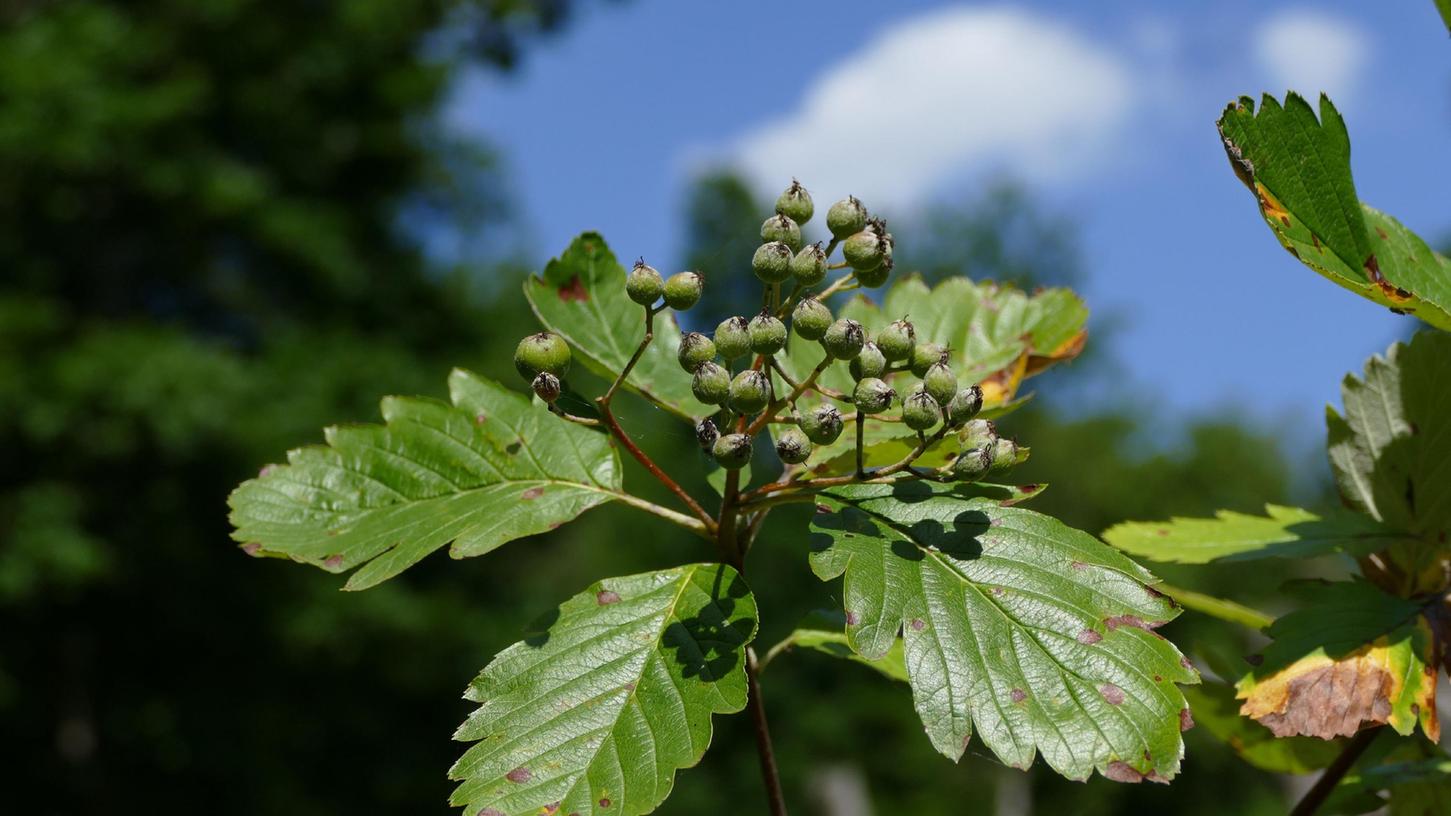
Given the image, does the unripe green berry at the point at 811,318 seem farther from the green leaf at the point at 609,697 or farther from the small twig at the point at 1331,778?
the small twig at the point at 1331,778

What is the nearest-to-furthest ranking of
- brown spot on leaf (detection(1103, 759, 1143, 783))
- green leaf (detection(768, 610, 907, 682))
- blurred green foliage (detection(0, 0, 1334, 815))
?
brown spot on leaf (detection(1103, 759, 1143, 783)) → green leaf (detection(768, 610, 907, 682)) → blurred green foliage (detection(0, 0, 1334, 815))

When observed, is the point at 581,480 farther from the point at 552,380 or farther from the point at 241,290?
Result: the point at 241,290

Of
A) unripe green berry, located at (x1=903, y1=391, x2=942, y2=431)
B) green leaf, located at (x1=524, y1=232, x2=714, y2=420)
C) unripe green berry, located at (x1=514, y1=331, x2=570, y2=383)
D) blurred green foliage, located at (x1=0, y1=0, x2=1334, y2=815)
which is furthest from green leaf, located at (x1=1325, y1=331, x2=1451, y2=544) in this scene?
blurred green foliage, located at (x1=0, y1=0, x2=1334, y2=815)

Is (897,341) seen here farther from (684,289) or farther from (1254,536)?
(1254,536)

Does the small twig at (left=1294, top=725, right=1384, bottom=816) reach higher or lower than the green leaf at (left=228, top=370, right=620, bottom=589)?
lower

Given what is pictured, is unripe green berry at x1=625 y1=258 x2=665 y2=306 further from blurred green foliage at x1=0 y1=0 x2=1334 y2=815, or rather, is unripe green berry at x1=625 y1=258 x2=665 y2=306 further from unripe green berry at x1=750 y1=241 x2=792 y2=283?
blurred green foliage at x1=0 y1=0 x2=1334 y2=815
